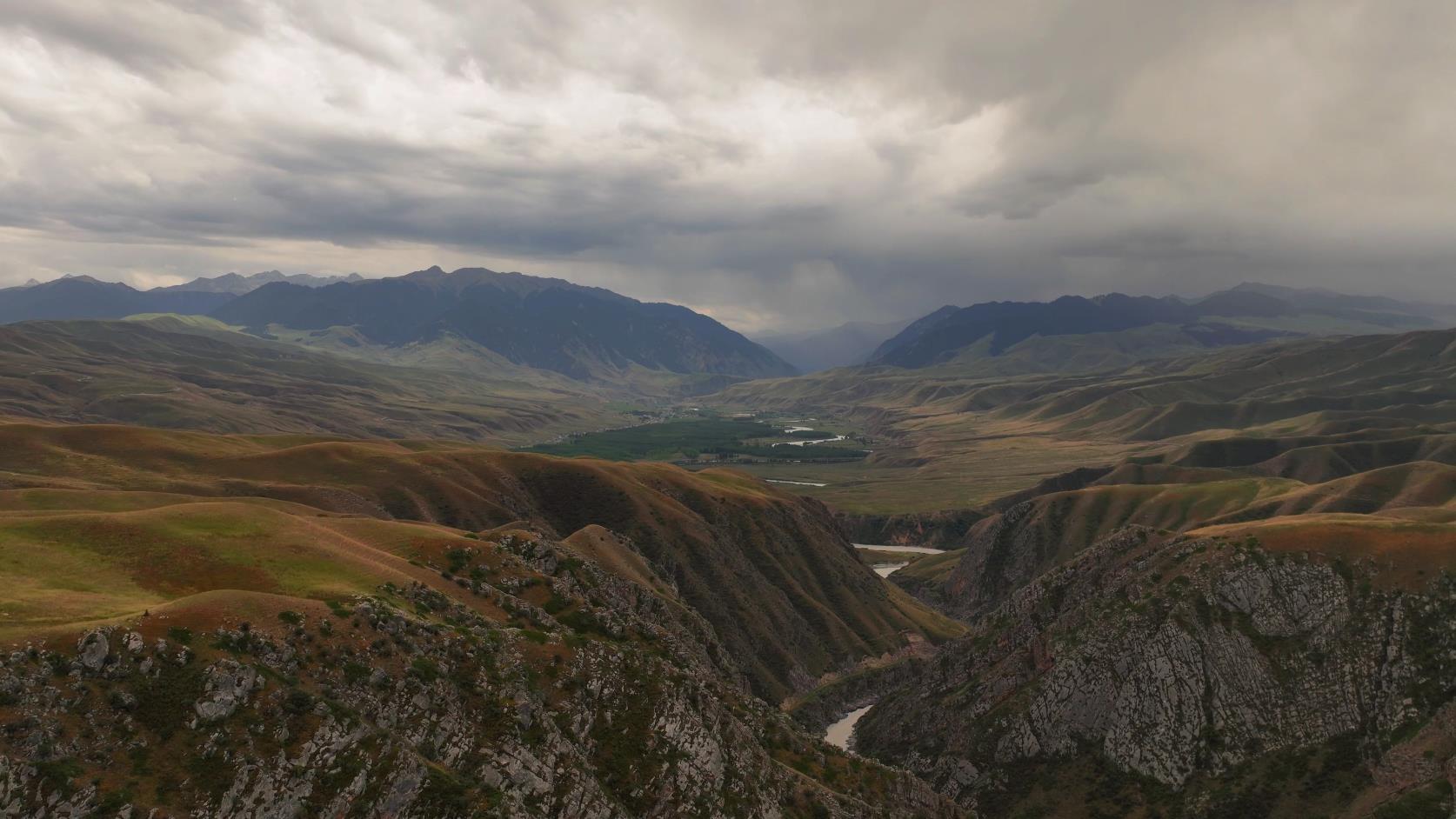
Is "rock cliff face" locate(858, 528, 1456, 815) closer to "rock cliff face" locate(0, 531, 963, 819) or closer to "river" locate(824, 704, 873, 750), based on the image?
"river" locate(824, 704, 873, 750)

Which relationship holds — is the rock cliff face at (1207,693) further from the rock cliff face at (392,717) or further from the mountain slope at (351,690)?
the rock cliff face at (392,717)

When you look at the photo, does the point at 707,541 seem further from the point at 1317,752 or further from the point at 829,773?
the point at 1317,752

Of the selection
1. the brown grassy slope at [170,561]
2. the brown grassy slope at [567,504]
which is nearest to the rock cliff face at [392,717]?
the brown grassy slope at [170,561]

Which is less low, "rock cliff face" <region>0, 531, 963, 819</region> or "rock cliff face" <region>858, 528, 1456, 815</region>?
"rock cliff face" <region>0, 531, 963, 819</region>

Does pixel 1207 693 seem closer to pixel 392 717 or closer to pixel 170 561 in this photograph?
pixel 392 717

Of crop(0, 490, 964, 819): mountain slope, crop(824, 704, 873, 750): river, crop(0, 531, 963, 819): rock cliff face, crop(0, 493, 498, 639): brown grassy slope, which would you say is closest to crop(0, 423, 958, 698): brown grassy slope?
crop(824, 704, 873, 750): river

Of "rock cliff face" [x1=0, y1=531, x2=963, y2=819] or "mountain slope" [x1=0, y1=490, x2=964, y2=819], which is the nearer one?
"rock cliff face" [x1=0, y1=531, x2=963, y2=819]
